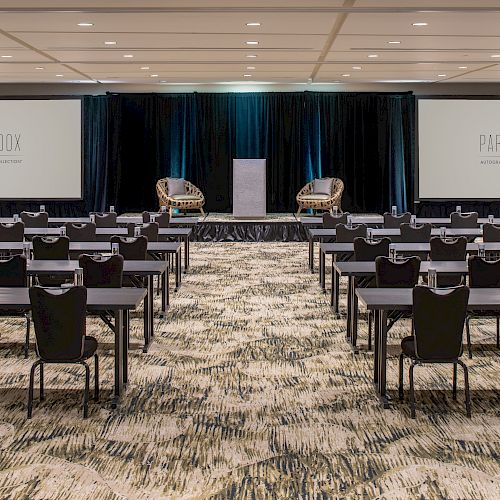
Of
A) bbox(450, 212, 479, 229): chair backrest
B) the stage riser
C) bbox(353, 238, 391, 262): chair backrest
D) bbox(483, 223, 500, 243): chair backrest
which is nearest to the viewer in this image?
bbox(353, 238, 391, 262): chair backrest

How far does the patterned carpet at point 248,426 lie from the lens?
195 inches

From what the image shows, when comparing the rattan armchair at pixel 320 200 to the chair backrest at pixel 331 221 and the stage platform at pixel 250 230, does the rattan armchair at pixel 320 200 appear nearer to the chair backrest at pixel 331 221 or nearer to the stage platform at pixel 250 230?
the stage platform at pixel 250 230

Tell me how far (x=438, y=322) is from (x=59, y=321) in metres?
2.44

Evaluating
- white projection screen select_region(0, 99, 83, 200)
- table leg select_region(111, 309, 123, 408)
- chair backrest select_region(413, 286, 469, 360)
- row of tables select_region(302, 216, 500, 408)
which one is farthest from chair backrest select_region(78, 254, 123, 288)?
white projection screen select_region(0, 99, 83, 200)

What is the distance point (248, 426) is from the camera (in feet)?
19.6

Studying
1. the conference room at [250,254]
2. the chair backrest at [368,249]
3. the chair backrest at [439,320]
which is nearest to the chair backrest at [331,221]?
the conference room at [250,254]

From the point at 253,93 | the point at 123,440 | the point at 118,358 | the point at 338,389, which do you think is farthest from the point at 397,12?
the point at 253,93

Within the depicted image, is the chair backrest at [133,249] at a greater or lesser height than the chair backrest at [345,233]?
lesser

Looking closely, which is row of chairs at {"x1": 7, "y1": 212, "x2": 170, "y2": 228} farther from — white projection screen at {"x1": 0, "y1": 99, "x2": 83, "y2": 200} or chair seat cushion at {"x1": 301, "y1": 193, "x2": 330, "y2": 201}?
white projection screen at {"x1": 0, "y1": 99, "x2": 83, "y2": 200}

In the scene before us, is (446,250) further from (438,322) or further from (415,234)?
(438,322)

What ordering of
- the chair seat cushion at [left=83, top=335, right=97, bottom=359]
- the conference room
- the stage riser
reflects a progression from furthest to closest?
the stage riser, the chair seat cushion at [left=83, top=335, right=97, bottom=359], the conference room

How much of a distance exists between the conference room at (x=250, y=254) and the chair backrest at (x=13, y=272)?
0.04 ft

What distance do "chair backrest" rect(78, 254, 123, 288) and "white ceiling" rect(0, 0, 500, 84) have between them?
110 inches

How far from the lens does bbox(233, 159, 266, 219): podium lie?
18953mm
